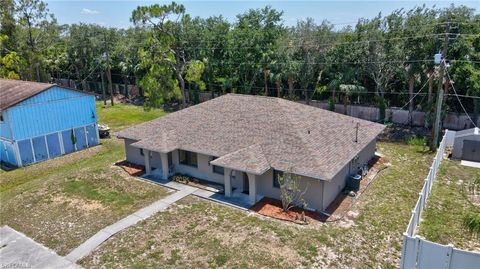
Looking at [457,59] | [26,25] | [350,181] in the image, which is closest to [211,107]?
[350,181]

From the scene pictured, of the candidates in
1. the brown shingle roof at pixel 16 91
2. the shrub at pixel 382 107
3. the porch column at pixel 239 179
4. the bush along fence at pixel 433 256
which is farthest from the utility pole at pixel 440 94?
the brown shingle roof at pixel 16 91

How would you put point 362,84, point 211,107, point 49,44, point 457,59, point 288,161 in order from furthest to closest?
point 49,44 → point 362,84 → point 457,59 → point 211,107 → point 288,161

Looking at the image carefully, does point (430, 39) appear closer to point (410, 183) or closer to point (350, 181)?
point (410, 183)

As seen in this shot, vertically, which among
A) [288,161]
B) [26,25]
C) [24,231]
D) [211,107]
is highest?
[26,25]

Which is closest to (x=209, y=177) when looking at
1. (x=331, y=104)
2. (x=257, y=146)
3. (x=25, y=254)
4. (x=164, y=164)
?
(x=164, y=164)

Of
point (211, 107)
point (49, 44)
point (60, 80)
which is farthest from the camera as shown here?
point (60, 80)

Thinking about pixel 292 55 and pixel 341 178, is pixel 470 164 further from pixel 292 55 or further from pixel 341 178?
pixel 292 55
